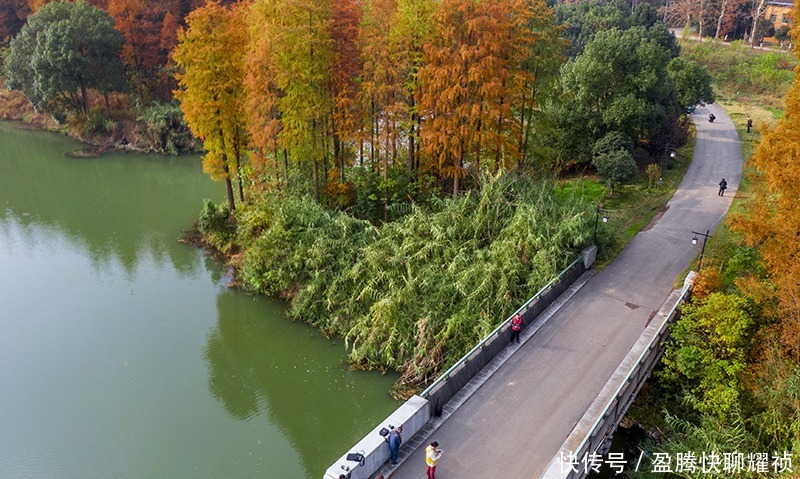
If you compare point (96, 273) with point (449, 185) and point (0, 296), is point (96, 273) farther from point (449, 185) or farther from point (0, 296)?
point (449, 185)

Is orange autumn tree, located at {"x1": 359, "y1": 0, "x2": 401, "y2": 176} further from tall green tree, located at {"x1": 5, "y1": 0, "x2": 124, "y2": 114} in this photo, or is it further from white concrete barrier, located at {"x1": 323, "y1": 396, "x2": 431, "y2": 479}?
tall green tree, located at {"x1": 5, "y1": 0, "x2": 124, "y2": 114}

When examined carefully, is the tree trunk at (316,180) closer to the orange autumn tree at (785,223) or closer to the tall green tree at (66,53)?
the orange autumn tree at (785,223)

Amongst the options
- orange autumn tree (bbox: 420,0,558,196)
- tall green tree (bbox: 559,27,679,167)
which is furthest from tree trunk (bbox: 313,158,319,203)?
tall green tree (bbox: 559,27,679,167)

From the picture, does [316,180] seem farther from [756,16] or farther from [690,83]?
[756,16]

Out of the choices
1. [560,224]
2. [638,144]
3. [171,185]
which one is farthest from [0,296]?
[638,144]

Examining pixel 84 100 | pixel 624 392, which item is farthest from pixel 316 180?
pixel 84 100

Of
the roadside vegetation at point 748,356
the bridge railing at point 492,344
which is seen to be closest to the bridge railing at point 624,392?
the roadside vegetation at point 748,356
